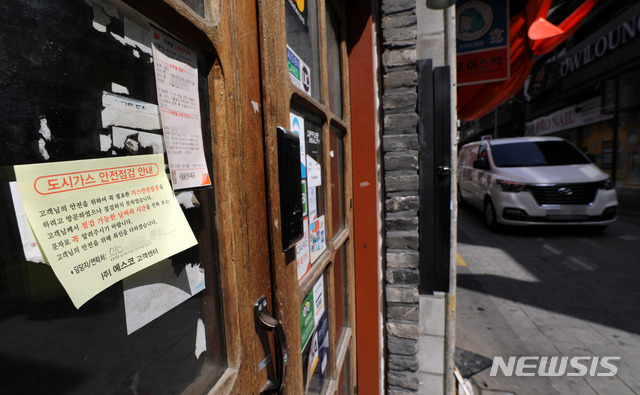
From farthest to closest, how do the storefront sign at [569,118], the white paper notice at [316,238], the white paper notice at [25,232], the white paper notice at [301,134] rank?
1. the storefront sign at [569,118]
2. the white paper notice at [316,238]
3. the white paper notice at [301,134]
4. the white paper notice at [25,232]

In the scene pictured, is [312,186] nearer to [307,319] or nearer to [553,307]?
[307,319]

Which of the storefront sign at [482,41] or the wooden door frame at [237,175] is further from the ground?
the storefront sign at [482,41]

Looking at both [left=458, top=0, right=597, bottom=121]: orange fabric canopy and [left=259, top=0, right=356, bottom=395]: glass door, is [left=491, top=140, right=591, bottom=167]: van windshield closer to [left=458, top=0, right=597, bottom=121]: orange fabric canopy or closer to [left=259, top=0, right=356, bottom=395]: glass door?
[left=458, top=0, right=597, bottom=121]: orange fabric canopy

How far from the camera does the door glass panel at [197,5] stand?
52cm

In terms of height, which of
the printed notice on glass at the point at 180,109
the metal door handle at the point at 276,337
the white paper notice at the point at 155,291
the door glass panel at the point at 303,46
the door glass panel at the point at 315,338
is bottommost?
the door glass panel at the point at 315,338

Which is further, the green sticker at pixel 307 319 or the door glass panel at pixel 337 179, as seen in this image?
the door glass panel at pixel 337 179

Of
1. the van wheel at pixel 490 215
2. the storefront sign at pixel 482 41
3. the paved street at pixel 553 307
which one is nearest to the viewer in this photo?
the paved street at pixel 553 307

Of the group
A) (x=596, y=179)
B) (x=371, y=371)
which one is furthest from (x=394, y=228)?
(x=596, y=179)

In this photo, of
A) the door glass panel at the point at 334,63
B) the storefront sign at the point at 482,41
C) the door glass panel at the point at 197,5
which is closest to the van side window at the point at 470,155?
the storefront sign at the point at 482,41

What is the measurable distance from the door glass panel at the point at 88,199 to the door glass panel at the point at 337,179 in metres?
1.02

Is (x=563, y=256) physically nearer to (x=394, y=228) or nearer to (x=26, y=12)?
(x=394, y=228)

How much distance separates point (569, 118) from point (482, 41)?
10.5 m

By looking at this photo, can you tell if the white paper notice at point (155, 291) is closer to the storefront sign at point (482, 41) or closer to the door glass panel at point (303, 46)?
the door glass panel at point (303, 46)

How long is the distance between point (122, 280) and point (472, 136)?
2924 cm
